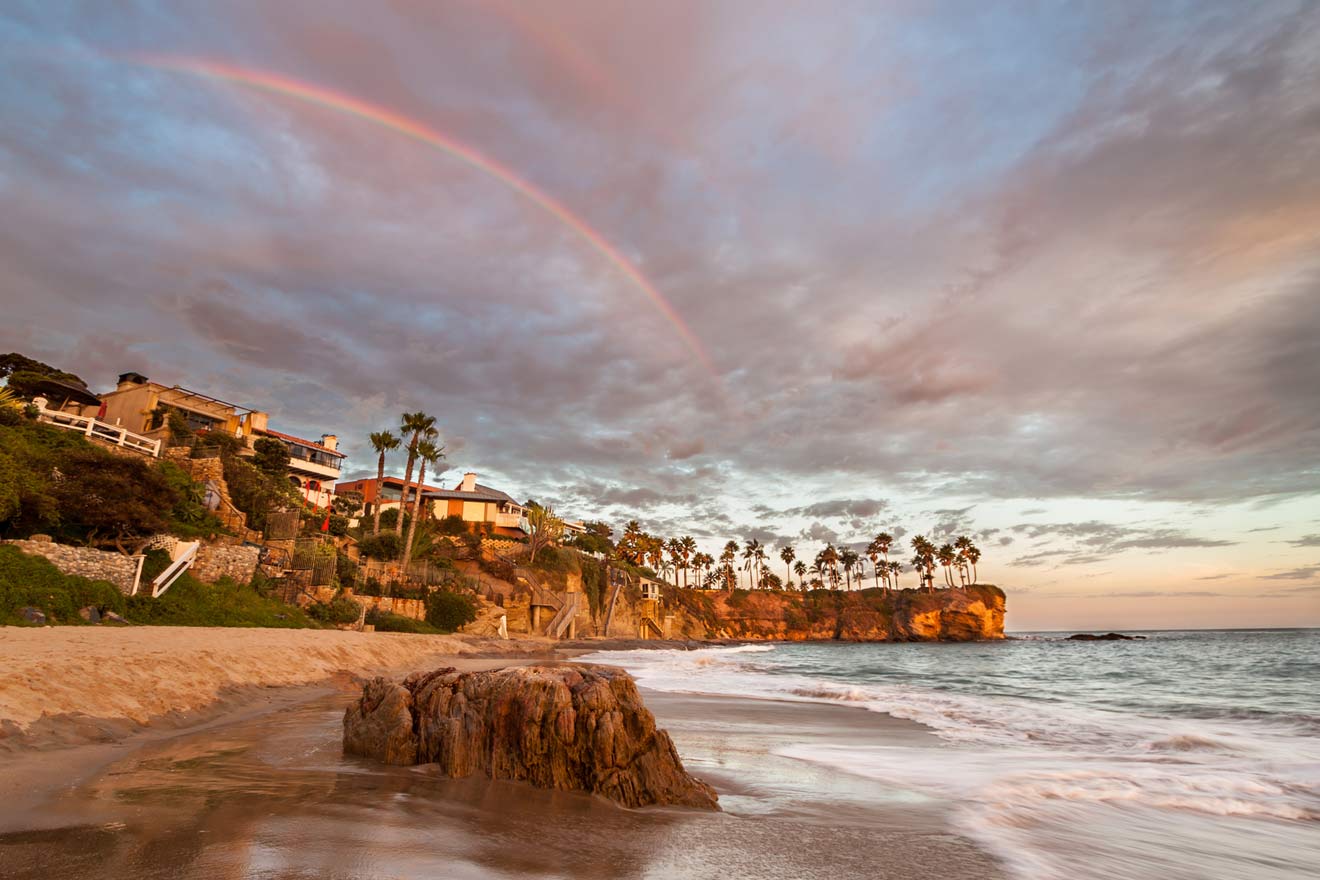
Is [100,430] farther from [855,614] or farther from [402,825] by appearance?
[855,614]

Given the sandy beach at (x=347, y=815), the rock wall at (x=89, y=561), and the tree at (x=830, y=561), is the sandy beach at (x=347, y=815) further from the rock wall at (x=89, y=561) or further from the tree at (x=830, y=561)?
the tree at (x=830, y=561)

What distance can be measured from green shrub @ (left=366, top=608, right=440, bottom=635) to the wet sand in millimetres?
31151

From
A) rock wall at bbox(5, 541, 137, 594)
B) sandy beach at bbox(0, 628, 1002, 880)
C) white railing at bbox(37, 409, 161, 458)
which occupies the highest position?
white railing at bbox(37, 409, 161, 458)

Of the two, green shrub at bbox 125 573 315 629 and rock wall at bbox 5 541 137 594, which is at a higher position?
rock wall at bbox 5 541 137 594

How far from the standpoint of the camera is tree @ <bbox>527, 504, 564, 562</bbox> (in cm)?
7400

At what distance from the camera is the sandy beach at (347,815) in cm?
430

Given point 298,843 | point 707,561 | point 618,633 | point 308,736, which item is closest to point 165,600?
point 308,736

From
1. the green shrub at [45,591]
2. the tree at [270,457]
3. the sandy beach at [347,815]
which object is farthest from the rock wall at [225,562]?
the tree at [270,457]

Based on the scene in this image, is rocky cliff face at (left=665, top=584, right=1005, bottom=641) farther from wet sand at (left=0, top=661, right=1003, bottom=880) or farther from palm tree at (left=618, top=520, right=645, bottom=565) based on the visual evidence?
wet sand at (left=0, top=661, right=1003, bottom=880)

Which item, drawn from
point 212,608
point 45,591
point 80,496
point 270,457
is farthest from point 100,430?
point 45,591

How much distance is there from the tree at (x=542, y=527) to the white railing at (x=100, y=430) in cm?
3981

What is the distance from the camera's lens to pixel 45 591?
1856 centimetres

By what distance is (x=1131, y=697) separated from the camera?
22.9m

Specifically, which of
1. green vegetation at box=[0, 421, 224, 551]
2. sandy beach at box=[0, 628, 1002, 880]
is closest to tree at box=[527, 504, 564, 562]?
green vegetation at box=[0, 421, 224, 551]
